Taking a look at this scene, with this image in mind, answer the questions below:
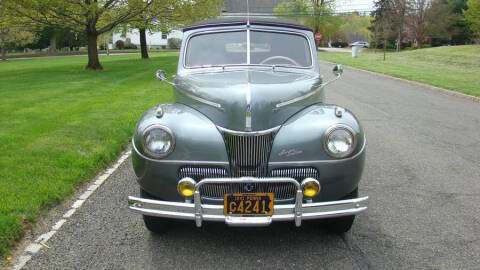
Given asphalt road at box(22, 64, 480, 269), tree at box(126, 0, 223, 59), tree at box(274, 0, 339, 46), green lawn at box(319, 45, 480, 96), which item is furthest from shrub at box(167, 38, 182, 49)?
asphalt road at box(22, 64, 480, 269)

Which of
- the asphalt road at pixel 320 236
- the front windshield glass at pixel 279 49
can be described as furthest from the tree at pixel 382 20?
the front windshield glass at pixel 279 49

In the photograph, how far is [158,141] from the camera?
10.7 ft

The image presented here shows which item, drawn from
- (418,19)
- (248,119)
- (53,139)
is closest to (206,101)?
(248,119)

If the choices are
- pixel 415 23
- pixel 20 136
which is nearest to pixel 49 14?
pixel 20 136

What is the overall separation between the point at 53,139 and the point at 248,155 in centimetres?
473

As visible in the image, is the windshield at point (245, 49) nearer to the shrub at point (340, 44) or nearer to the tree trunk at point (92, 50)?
the tree trunk at point (92, 50)

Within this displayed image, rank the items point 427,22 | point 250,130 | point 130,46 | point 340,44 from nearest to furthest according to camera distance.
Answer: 1. point 250,130
2. point 427,22
3. point 130,46
4. point 340,44

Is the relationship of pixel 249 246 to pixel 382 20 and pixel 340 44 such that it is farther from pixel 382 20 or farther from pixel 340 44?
pixel 340 44

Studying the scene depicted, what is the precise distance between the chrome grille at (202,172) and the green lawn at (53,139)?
1.55 meters

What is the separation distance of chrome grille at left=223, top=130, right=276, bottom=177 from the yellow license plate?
247 millimetres

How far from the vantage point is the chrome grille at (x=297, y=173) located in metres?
3.23

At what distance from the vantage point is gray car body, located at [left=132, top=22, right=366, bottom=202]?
3217 millimetres

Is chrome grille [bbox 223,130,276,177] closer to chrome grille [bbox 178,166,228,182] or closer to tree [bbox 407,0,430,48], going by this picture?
chrome grille [bbox 178,166,228,182]

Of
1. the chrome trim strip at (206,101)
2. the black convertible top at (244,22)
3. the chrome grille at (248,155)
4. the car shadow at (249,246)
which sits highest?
the black convertible top at (244,22)
